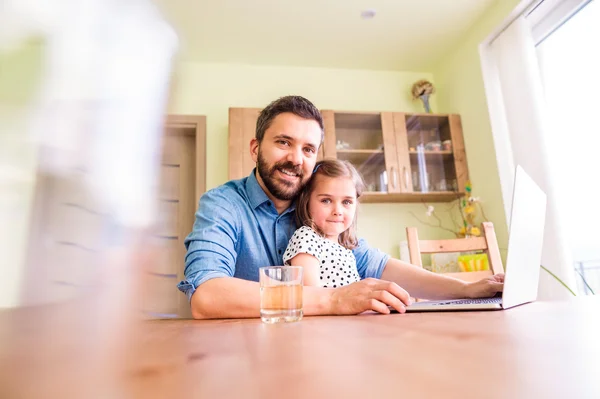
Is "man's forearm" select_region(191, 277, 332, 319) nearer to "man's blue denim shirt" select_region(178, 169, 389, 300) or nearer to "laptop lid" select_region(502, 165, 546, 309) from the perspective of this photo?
"man's blue denim shirt" select_region(178, 169, 389, 300)

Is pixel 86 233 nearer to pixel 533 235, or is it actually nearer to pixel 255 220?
pixel 533 235

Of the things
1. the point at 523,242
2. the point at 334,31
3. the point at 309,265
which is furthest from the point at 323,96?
the point at 523,242

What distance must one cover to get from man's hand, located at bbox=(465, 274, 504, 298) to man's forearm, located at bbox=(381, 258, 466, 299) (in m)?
0.08

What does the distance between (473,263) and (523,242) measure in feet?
5.36

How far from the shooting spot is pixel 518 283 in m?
0.63

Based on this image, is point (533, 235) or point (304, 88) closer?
point (533, 235)

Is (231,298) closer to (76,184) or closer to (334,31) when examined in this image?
(76,184)

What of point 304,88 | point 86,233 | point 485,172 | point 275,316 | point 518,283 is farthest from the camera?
point 304,88

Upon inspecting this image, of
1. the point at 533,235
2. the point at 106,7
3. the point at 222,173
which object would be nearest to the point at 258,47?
the point at 222,173

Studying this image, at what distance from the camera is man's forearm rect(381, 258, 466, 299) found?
3.35ft

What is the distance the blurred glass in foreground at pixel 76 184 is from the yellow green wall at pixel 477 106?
8.46 ft

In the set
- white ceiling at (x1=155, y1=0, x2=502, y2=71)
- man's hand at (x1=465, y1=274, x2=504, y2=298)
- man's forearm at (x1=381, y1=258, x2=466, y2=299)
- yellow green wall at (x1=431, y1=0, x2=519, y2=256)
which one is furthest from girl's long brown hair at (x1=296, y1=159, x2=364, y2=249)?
yellow green wall at (x1=431, y1=0, x2=519, y2=256)

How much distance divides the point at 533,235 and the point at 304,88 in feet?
8.04

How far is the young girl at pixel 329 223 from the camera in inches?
41.2
